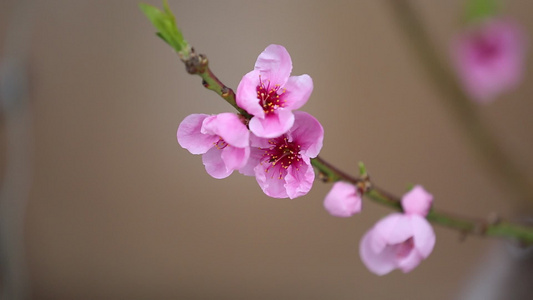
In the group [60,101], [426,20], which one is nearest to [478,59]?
[426,20]

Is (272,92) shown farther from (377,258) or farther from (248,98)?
(377,258)

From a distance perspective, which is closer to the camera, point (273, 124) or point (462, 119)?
point (273, 124)

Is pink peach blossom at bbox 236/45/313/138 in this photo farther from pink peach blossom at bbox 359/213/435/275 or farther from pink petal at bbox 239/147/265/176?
pink peach blossom at bbox 359/213/435/275

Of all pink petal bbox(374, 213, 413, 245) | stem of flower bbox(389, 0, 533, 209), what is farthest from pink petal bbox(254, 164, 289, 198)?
stem of flower bbox(389, 0, 533, 209)

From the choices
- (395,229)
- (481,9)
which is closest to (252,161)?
(395,229)

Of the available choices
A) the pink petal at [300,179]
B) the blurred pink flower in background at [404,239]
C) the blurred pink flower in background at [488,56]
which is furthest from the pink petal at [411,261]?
the blurred pink flower in background at [488,56]

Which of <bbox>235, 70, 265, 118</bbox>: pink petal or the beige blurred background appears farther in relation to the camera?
the beige blurred background
